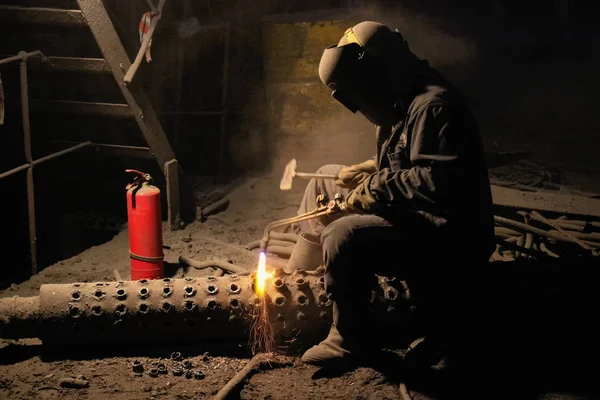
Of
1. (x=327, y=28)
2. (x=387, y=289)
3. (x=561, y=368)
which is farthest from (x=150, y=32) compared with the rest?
(x=561, y=368)

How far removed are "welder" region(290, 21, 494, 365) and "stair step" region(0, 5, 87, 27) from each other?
9.31 ft

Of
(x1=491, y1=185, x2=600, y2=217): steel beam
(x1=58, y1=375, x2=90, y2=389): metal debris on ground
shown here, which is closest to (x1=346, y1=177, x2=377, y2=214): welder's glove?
(x1=58, y1=375, x2=90, y2=389): metal debris on ground

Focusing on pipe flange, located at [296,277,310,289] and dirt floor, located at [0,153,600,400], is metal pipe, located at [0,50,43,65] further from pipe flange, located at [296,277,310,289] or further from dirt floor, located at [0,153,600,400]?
pipe flange, located at [296,277,310,289]

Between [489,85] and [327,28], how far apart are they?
601 centimetres

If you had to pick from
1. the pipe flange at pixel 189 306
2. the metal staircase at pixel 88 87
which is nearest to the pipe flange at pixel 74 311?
the pipe flange at pixel 189 306

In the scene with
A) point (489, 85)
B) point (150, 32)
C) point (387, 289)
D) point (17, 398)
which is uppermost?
point (150, 32)

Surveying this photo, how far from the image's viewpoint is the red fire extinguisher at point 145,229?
206 inches

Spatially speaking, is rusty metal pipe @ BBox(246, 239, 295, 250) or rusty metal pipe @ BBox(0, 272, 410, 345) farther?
rusty metal pipe @ BBox(246, 239, 295, 250)

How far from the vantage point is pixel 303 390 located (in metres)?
4.00

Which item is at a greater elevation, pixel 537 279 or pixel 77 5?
pixel 77 5

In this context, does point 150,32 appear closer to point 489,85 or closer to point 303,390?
point 303,390

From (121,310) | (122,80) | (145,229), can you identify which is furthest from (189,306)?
(122,80)

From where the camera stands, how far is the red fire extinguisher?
17.1ft

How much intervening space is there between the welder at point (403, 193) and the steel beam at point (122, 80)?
260 cm
